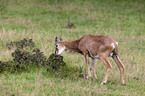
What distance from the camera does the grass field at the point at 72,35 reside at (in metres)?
8.02

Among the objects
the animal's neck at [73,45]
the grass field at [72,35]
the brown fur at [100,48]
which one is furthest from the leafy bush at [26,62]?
the brown fur at [100,48]

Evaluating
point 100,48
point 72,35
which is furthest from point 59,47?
point 72,35

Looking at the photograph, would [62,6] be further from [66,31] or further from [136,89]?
[136,89]

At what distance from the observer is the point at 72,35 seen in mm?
16656

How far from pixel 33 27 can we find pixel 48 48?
5716mm

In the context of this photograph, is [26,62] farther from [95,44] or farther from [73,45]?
[95,44]

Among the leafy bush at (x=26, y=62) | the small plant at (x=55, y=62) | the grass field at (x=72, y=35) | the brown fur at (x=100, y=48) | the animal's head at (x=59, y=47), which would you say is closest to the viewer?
the grass field at (x=72, y=35)

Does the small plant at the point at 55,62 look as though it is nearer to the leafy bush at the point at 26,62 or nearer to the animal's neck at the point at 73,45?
the leafy bush at the point at 26,62

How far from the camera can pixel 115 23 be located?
20656 millimetres

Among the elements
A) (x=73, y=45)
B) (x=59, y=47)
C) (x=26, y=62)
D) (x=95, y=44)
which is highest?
(x=95, y=44)

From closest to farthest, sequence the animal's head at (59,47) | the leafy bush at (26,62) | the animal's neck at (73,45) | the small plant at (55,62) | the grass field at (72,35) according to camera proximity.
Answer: the grass field at (72,35) < the leafy bush at (26,62) < the small plant at (55,62) < the animal's neck at (73,45) < the animal's head at (59,47)

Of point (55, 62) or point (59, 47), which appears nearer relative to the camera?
point (55, 62)

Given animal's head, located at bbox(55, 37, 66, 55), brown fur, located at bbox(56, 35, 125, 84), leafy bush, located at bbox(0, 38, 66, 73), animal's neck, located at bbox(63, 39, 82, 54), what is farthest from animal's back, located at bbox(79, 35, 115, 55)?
leafy bush, located at bbox(0, 38, 66, 73)

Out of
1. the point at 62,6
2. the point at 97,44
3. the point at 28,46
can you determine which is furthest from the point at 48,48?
the point at 62,6
